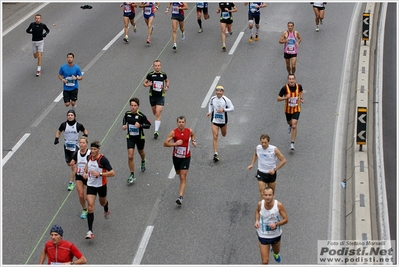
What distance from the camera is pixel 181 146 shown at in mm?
14211

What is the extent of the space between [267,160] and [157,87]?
453 centimetres

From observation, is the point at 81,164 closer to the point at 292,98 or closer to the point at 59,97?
the point at 292,98

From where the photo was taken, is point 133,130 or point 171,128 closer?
point 133,130

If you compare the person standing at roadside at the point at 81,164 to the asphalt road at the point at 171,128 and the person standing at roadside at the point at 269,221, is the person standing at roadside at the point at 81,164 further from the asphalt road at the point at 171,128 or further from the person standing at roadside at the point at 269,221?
the person standing at roadside at the point at 269,221

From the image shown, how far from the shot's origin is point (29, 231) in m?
13.7

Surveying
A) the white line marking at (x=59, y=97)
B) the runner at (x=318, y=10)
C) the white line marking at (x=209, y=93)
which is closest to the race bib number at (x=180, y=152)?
the white line marking at (x=209, y=93)

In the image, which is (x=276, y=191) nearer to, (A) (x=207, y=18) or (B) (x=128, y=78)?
(B) (x=128, y=78)

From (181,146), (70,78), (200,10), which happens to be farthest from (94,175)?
(200,10)

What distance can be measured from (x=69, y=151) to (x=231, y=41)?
33.0 ft

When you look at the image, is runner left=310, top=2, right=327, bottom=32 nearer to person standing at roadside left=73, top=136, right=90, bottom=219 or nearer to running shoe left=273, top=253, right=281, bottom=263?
person standing at roadside left=73, top=136, right=90, bottom=219

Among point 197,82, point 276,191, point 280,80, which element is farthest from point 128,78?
point 276,191

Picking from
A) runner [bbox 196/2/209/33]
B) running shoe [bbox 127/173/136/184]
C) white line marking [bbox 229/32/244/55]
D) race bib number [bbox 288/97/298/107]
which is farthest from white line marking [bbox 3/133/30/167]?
runner [bbox 196/2/209/33]

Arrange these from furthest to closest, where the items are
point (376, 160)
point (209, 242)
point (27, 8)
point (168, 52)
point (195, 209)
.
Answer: point (27, 8)
point (168, 52)
point (376, 160)
point (195, 209)
point (209, 242)

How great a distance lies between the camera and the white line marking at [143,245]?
499 inches
